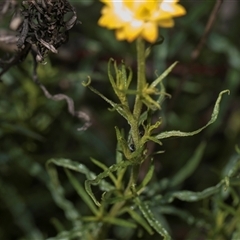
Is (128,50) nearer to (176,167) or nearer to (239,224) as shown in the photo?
(176,167)

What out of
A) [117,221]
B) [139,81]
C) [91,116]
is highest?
[139,81]

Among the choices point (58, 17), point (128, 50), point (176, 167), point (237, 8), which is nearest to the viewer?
point (58, 17)

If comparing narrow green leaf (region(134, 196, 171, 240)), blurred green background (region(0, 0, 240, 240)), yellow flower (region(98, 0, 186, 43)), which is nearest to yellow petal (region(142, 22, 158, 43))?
yellow flower (region(98, 0, 186, 43))

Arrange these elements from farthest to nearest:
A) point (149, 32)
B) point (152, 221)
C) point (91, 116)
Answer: point (91, 116), point (152, 221), point (149, 32)

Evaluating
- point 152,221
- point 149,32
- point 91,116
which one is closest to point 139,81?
point 149,32

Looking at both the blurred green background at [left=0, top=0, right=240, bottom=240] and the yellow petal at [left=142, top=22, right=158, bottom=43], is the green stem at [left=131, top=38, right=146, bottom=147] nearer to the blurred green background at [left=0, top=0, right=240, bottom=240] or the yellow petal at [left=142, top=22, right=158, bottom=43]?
the yellow petal at [left=142, top=22, right=158, bottom=43]

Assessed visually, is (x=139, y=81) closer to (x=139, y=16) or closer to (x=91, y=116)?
(x=139, y=16)

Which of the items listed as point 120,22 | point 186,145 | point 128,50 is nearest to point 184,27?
point 128,50
